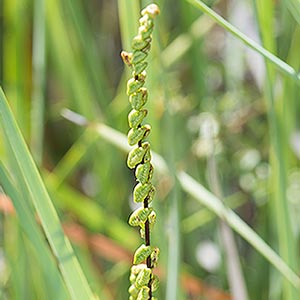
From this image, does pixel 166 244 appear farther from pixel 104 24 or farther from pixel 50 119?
pixel 104 24

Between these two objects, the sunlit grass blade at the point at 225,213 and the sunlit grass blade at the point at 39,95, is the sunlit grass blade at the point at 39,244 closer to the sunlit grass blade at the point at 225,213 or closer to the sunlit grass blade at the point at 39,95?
the sunlit grass blade at the point at 225,213

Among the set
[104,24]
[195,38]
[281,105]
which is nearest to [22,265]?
[281,105]

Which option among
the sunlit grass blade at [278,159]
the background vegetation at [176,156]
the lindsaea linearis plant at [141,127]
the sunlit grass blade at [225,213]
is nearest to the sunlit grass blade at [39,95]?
the background vegetation at [176,156]

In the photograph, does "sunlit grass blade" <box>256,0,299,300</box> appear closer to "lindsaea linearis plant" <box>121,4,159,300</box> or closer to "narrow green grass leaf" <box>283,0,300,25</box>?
"narrow green grass leaf" <box>283,0,300,25</box>

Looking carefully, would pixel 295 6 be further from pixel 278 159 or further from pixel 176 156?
pixel 176 156

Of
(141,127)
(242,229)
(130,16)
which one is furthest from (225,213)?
(141,127)
